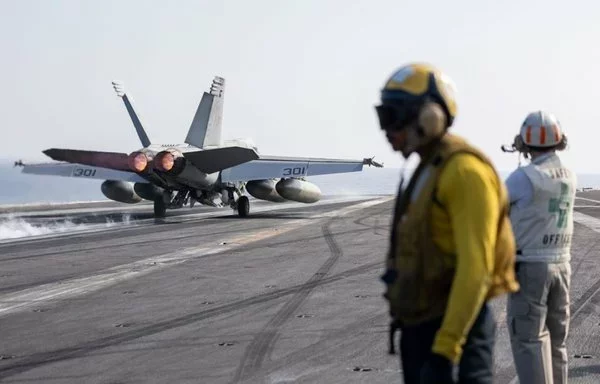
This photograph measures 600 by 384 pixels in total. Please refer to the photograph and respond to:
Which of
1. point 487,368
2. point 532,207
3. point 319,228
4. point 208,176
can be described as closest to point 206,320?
point 532,207

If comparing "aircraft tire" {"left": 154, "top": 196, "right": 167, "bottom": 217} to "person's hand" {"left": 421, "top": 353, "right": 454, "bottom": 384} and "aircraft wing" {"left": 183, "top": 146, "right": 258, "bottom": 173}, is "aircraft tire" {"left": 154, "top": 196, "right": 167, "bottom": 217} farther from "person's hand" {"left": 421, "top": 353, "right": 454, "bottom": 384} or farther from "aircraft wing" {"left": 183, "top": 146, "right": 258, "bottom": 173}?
"person's hand" {"left": 421, "top": 353, "right": 454, "bottom": 384}

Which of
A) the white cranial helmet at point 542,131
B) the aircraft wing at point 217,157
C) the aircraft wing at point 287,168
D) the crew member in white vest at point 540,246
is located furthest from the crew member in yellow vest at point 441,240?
the aircraft wing at point 287,168

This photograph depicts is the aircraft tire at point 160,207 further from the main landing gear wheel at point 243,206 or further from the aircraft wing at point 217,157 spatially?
the aircraft wing at point 217,157

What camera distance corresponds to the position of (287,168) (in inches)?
1304

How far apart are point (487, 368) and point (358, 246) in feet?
58.0

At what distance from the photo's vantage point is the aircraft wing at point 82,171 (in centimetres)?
3309

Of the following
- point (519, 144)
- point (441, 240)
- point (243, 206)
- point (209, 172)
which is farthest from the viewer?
point (243, 206)

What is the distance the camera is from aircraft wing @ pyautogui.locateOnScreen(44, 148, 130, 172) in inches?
1115

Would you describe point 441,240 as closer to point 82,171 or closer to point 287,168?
point 287,168

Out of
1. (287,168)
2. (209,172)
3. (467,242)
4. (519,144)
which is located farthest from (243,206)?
(467,242)

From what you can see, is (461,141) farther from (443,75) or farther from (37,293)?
(37,293)

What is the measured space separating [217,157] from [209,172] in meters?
1.34

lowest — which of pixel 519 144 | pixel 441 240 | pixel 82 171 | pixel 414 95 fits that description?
pixel 82 171

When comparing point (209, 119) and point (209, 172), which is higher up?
point (209, 119)
